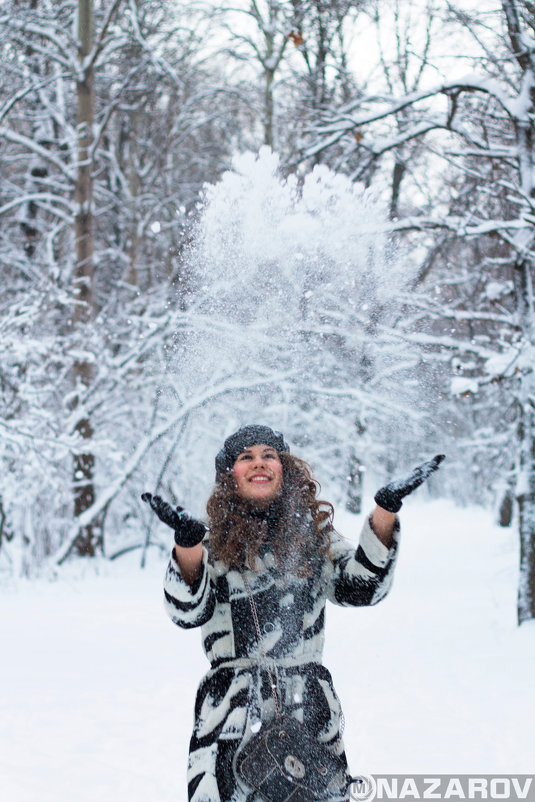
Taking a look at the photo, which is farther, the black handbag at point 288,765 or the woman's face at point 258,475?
the woman's face at point 258,475

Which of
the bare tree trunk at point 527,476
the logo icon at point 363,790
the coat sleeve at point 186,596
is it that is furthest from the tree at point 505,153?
the coat sleeve at point 186,596

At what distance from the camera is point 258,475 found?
227 centimetres

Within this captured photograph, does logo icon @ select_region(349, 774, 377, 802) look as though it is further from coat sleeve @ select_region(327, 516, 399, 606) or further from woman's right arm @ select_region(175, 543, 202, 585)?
woman's right arm @ select_region(175, 543, 202, 585)

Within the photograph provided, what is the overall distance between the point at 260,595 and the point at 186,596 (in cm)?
24

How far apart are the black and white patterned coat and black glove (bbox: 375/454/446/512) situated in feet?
0.33

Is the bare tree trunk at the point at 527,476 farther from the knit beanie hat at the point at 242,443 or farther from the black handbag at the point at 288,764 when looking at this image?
the black handbag at the point at 288,764

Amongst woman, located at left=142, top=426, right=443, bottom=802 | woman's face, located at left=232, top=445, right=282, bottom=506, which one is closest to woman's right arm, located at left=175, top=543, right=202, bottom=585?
woman, located at left=142, top=426, right=443, bottom=802

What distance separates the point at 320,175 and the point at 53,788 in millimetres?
4577

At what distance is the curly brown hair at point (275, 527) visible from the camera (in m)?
2.16

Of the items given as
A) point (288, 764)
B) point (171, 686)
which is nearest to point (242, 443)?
point (288, 764)

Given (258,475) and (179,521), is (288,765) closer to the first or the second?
Answer: (179,521)

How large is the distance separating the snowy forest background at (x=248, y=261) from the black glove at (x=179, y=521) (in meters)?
1.92

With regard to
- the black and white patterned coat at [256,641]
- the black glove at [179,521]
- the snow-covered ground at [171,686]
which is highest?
the black glove at [179,521]

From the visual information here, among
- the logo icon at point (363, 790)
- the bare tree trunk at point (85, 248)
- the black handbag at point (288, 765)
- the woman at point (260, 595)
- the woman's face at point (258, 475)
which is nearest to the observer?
the black handbag at point (288, 765)
